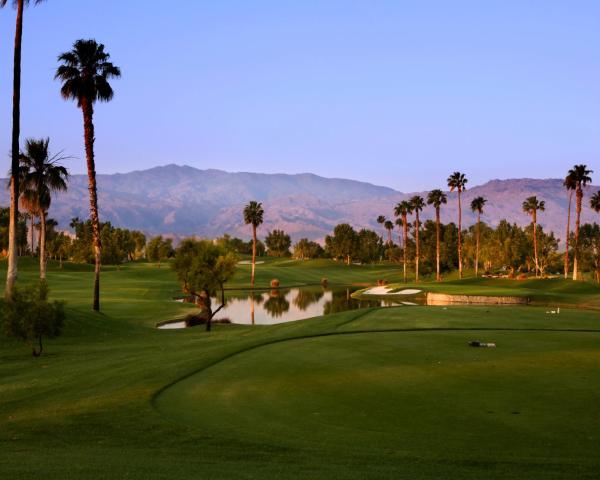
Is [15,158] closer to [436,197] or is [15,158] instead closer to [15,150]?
[15,150]

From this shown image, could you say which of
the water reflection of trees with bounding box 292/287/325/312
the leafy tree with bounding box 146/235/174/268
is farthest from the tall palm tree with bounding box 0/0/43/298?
the leafy tree with bounding box 146/235/174/268

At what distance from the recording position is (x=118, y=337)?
3809cm

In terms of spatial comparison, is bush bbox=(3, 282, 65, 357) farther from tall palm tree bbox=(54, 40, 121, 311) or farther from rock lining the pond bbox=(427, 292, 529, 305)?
rock lining the pond bbox=(427, 292, 529, 305)

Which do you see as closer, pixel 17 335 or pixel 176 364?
pixel 176 364

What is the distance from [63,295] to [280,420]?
60.8 metres

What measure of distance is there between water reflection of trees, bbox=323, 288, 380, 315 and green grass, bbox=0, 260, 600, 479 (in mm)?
41666

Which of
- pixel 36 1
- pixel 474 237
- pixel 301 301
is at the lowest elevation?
pixel 301 301

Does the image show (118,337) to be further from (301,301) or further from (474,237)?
(474,237)

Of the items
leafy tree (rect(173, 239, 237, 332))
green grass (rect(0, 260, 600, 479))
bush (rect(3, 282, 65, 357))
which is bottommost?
green grass (rect(0, 260, 600, 479))

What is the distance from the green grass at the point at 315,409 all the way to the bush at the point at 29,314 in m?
1.58

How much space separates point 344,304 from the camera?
78312 mm

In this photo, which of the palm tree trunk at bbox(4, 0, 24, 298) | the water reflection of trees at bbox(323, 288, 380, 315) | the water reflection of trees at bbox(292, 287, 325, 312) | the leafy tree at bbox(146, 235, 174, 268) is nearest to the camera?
the palm tree trunk at bbox(4, 0, 24, 298)

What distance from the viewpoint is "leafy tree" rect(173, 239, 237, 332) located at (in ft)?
163

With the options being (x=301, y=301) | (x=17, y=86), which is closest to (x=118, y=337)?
(x=17, y=86)
